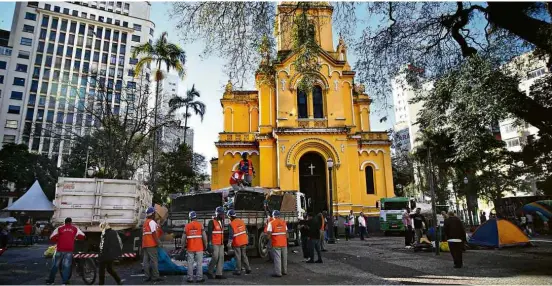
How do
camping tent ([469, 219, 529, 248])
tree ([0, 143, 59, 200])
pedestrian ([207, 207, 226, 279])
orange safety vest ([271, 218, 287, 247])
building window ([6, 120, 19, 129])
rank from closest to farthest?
1. pedestrian ([207, 207, 226, 279])
2. orange safety vest ([271, 218, 287, 247])
3. camping tent ([469, 219, 529, 248])
4. tree ([0, 143, 59, 200])
5. building window ([6, 120, 19, 129])

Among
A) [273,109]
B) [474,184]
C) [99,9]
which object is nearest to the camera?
[273,109]

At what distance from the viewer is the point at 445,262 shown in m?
10.8

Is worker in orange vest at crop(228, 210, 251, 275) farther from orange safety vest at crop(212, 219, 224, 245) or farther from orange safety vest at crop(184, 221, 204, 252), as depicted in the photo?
orange safety vest at crop(184, 221, 204, 252)

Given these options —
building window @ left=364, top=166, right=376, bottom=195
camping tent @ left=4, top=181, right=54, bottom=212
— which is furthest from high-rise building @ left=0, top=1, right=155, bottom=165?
building window @ left=364, top=166, right=376, bottom=195

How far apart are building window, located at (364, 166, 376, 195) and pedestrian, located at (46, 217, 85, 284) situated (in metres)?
23.2

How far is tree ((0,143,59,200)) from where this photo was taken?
3728 centimetres

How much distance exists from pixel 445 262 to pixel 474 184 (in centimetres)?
2855

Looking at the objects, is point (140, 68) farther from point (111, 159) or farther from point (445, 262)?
point (445, 262)

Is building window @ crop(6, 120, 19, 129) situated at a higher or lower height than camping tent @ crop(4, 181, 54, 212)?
higher

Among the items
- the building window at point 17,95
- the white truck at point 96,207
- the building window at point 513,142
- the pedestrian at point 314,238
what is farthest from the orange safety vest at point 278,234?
the building window at point 17,95

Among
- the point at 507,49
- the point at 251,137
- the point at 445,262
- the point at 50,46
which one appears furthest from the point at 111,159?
the point at 50,46

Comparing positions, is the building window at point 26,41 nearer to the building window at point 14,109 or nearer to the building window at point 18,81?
the building window at point 18,81

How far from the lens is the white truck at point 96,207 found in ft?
34.6

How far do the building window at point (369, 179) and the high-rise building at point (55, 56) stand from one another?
42797 mm
